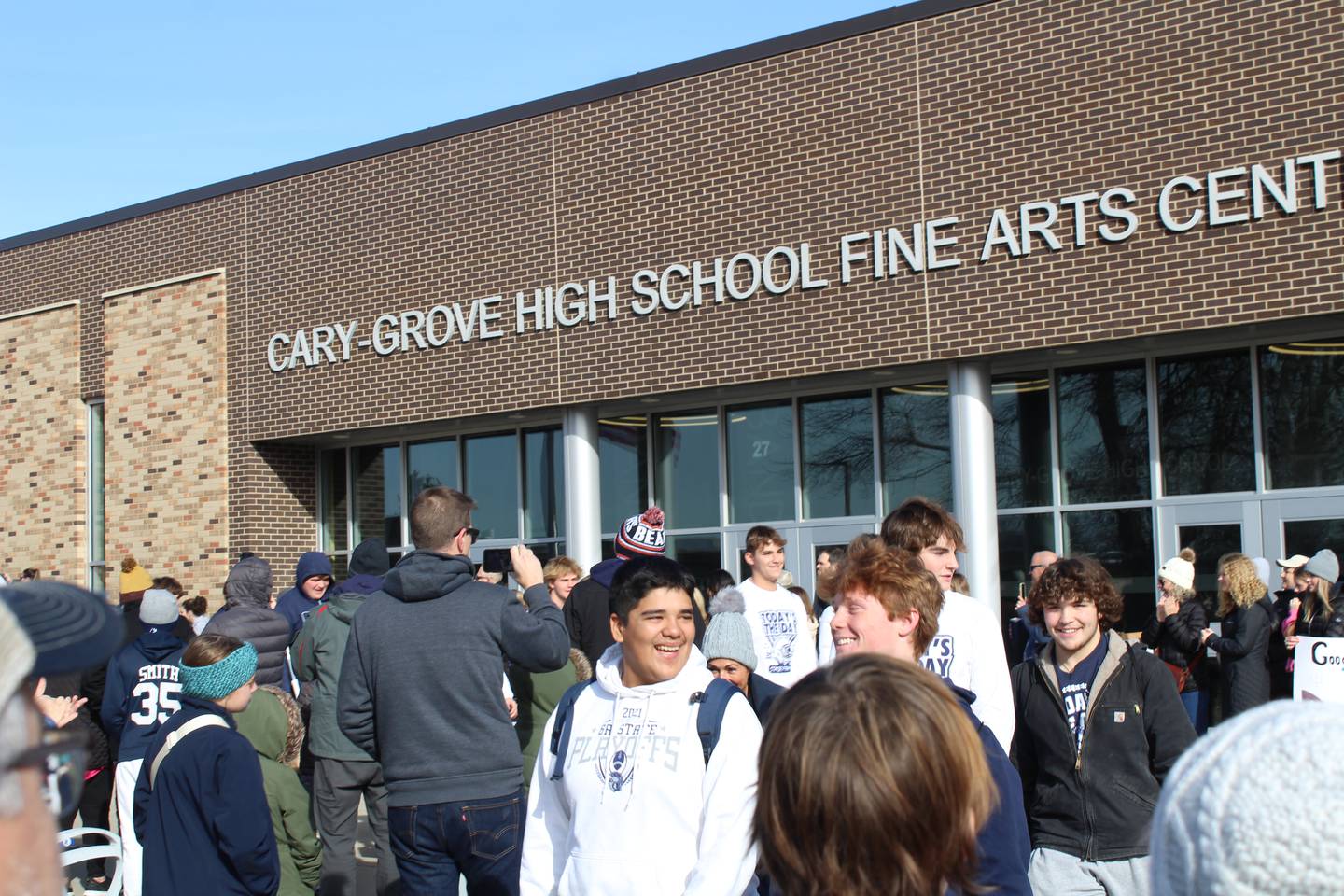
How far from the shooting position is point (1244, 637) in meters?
9.88

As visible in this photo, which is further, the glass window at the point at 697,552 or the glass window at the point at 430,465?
the glass window at the point at 430,465

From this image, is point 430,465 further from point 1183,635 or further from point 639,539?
point 639,539

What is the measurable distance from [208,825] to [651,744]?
6.31 ft

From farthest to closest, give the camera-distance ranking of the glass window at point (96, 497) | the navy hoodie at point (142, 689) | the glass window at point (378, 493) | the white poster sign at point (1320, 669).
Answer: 1. the glass window at point (96, 497)
2. the glass window at point (378, 493)
3. the white poster sign at point (1320, 669)
4. the navy hoodie at point (142, 689)

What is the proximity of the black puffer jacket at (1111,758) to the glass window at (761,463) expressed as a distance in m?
10.8

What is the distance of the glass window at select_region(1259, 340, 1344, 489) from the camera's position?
12766mm

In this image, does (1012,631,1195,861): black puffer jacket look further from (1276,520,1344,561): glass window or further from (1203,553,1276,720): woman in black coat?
(1276,520,1344,561): glass window

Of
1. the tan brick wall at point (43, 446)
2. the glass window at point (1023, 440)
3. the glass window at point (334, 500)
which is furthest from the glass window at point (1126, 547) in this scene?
the tan brick wall at point (43, 446)

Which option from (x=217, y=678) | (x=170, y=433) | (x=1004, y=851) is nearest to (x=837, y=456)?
(x=170, y=433)

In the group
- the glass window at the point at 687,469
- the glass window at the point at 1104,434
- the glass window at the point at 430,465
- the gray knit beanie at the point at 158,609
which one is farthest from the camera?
the glass window at the point at 430,465

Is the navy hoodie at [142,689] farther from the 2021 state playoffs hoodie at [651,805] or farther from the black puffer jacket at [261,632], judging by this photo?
the 2021 state playoffs hoodie at [651,805]

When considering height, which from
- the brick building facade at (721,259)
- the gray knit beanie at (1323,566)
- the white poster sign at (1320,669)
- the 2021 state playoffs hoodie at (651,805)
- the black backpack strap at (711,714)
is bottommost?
the white poster sign at (1320,669)

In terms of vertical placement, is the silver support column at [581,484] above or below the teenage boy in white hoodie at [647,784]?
above

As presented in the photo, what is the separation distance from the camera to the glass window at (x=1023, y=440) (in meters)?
14.4
